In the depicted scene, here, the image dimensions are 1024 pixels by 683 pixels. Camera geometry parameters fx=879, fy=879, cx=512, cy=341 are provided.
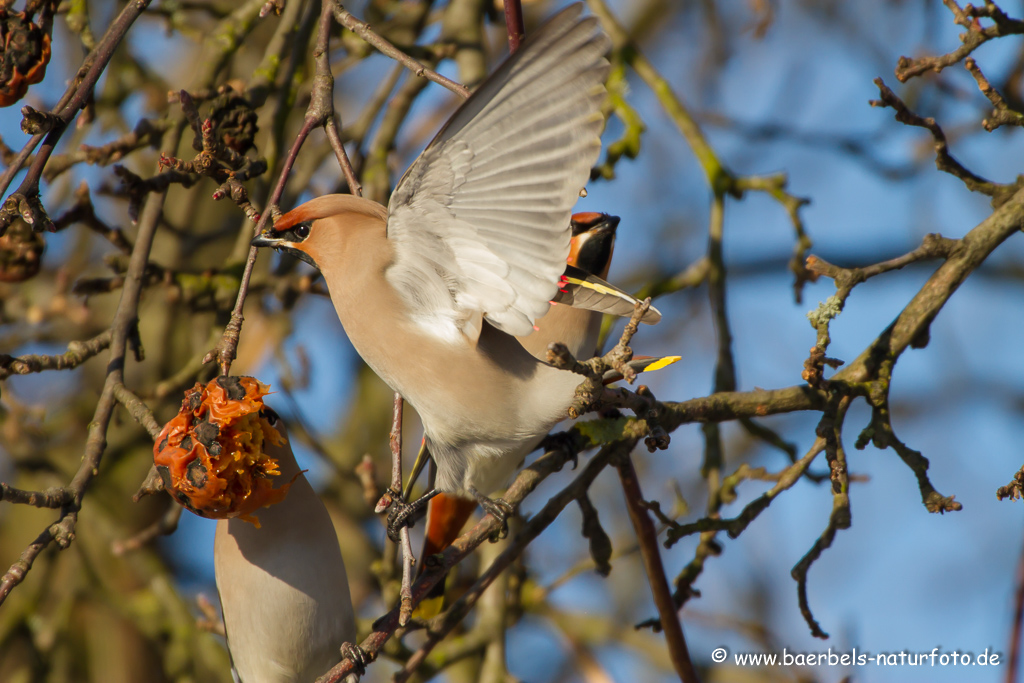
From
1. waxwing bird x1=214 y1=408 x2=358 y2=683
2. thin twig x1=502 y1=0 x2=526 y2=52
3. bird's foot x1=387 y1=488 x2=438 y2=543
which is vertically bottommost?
waxwing bird x1=214 y1=408 x2=358 y2=683

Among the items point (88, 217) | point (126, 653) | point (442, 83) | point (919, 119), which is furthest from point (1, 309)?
point (919, 119)

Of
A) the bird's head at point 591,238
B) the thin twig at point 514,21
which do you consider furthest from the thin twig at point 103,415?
the bird's head at point 591,238

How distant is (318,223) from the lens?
6.63ft

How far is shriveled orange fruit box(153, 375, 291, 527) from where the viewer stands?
1809 millimetres

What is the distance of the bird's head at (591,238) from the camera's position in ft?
9.24

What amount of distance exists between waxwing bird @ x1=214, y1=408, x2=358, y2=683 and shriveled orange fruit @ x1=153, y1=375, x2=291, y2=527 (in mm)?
317

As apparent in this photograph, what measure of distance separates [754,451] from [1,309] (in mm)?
3751

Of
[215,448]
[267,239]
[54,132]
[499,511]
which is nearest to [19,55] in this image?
[54,132]

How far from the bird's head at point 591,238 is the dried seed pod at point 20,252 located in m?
Answer: 1.62

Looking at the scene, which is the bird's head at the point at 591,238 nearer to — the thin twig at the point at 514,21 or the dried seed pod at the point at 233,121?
the thin twig at the point at 514,21

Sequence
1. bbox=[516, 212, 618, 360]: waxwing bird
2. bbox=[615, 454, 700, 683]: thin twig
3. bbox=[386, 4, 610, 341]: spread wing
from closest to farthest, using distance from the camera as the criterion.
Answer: bbox=[386, 4, 610, 341]: spread wing, bbox=[615, 454, 700, 683]: thin twig, bbox=[516, 212, 618, 360]: waxwing bird

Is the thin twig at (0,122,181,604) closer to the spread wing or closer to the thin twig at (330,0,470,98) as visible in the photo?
the thin twig at (330,0,470,98)

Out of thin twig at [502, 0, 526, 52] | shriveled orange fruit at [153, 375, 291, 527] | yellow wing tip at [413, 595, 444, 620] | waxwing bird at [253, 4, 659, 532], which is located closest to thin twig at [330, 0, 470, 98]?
thin twig at [502, 0, 526, 52]

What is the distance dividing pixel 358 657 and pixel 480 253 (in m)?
0.95
